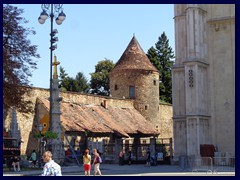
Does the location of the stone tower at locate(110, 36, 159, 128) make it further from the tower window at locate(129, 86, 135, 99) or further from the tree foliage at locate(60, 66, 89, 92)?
the tree foliage at locate(60, 66, 89, 92)

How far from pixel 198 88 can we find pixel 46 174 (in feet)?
63.5

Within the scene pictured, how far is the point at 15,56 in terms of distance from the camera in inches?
1304

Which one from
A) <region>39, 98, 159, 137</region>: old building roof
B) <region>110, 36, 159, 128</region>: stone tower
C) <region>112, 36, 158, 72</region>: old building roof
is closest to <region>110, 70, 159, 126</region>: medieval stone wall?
<region>110, 36, 159, 128</region>: stone tower

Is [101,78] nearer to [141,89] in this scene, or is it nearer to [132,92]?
[132,92]

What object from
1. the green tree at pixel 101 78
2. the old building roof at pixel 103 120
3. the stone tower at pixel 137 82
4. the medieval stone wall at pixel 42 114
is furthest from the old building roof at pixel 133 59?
the green tree at pixel 101 78

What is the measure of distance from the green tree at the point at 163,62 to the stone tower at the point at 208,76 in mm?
42876

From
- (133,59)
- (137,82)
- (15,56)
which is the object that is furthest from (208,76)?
(133,59)

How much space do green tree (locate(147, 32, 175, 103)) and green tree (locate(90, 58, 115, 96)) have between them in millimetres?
6787

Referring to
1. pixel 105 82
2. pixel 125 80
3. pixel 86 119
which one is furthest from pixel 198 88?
pixel 105 82

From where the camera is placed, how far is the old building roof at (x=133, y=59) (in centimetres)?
5559

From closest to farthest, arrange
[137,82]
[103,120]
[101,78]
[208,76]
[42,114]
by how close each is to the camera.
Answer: [208,76], [42,114], [103,120], [137,82], [101,78]

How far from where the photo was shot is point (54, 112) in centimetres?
2984

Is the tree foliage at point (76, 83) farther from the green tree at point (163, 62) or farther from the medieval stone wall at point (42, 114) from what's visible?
the medieval stone wall at point (42, 114)

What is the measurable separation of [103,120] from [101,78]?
86.4ft
